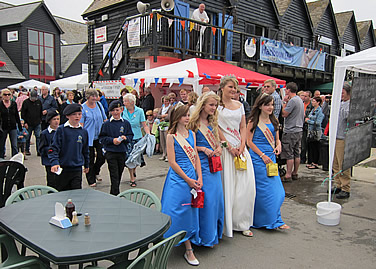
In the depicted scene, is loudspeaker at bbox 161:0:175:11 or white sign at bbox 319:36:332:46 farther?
white sign at bbox 319:36:332:46

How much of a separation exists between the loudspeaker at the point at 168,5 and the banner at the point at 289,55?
Answer: 426cm

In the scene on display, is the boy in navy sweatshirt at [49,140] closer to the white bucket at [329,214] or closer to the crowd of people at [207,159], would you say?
the crowd of people at [207,159]

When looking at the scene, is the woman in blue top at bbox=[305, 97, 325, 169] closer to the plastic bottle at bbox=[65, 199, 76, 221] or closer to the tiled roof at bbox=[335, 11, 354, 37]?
the plastic bottle at bbox=[65, 199, 76, 221]

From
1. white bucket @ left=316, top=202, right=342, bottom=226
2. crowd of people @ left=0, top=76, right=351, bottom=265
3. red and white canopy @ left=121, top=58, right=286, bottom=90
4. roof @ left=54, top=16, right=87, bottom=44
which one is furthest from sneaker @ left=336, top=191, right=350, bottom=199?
roof @ left=54, top=16, right=87, bottom=44

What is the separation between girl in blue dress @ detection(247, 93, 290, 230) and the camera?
4023 millimetres

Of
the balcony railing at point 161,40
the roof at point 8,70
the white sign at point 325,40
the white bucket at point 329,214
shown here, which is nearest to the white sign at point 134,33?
the balcony railing at point 161,40

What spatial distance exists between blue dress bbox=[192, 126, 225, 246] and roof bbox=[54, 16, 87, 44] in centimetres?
3561

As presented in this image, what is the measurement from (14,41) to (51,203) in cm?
2584

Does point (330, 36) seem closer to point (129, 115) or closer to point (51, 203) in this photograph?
point (129, 115)

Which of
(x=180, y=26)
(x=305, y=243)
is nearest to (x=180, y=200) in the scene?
(x=305, y=243)

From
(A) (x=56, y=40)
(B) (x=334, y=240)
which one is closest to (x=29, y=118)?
(B) (x=334, y=240)

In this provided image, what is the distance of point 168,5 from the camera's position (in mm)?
11156

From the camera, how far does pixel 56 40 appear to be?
88.7 feet

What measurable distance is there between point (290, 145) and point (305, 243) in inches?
109
